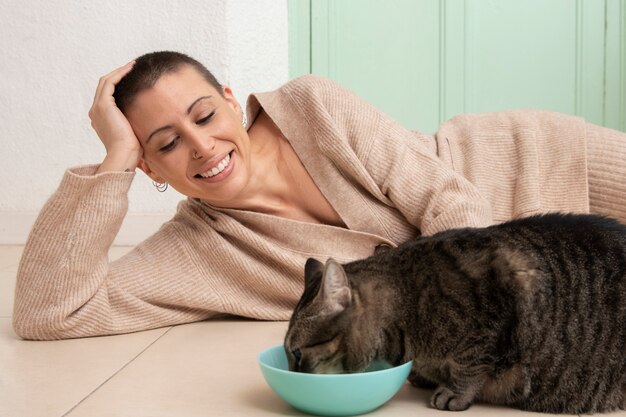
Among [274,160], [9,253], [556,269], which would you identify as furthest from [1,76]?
[556,269]

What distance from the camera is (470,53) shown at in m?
3.43

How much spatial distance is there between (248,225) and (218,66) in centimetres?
145

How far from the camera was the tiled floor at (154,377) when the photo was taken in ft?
4.03

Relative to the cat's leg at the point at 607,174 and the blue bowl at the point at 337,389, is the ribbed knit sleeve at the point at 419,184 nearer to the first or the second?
the cat's leg at the point at 607,174

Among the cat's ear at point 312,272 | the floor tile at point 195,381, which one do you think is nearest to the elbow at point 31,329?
the floor tile at point 195,381

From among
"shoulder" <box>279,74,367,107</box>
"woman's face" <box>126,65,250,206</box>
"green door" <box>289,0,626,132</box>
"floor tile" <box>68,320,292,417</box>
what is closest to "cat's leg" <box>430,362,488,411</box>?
"floor tile" <box>68,320,292,417</box>

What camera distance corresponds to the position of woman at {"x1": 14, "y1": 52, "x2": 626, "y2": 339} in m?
1.70

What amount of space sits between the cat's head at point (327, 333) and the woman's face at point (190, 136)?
64cm

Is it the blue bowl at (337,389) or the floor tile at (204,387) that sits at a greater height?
the blue bowl at (337,389)

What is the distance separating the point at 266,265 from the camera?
187 cm

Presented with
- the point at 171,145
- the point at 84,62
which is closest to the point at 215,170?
the point at 171,145

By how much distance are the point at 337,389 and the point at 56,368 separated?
0.68 meters

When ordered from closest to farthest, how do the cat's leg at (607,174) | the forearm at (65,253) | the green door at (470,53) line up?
the forearm at (65,253) → the cat's leg at (607,174) → the green door at (470,53)

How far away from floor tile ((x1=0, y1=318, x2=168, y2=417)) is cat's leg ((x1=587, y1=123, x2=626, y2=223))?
1.17m
